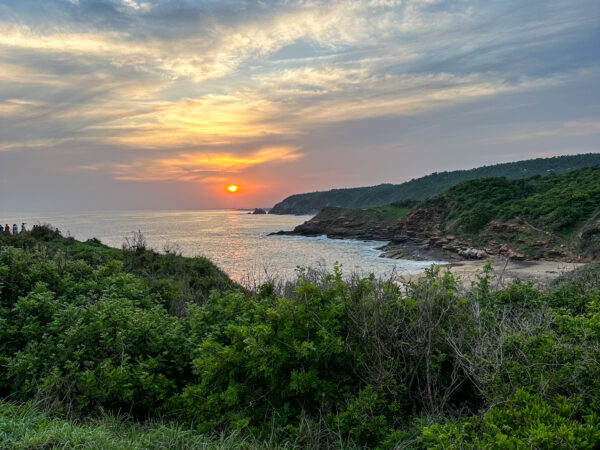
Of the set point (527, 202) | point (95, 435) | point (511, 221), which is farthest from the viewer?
point (527, 202)

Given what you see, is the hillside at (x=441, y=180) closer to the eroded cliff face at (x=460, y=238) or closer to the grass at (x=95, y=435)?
the eroded cliff face at (x=460, y=238)

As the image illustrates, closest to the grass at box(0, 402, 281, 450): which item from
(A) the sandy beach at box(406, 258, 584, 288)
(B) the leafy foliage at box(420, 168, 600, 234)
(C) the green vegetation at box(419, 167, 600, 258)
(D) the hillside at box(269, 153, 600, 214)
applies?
(A) the sandy beach at box(406, 258, 584, 288)

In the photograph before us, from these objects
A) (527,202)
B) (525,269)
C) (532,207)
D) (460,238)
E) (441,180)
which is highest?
(441,180)

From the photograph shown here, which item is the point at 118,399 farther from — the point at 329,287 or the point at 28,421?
the point at 329,287

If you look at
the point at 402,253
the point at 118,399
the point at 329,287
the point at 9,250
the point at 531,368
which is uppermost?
the point at 9,250

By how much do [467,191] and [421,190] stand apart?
84739 mm

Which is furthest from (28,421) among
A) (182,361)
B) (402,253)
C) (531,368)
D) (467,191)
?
(467,191)

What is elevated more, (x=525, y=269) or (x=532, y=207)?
(x=532, y=207)

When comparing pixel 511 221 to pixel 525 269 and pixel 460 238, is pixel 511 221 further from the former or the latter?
pixel 525 269

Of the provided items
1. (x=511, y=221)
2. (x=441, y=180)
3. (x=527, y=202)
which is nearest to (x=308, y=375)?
(x=511, y=221)

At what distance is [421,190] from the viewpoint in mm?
140250

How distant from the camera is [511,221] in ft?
133

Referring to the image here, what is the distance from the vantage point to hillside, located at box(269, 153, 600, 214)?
107975 millimetres

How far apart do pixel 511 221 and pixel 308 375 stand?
43.8 m
